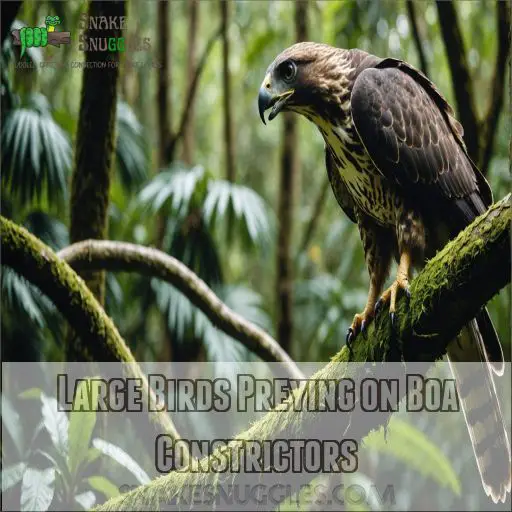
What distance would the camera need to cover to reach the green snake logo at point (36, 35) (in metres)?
2.69

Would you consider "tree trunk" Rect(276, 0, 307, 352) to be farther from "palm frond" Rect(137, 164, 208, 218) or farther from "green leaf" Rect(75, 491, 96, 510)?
"green leaf" Rect(75, 491, 96, 510)

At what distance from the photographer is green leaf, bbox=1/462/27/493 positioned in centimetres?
242

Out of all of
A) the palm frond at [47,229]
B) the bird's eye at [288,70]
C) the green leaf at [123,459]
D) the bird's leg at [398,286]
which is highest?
the bird's eye at [288,70]

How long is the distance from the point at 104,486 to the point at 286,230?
224 cm

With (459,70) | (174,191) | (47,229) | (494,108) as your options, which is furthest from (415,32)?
(47,229)

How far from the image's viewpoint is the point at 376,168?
1.98m

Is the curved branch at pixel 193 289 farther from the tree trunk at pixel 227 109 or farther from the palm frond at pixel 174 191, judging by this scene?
the tree trunk at pixel 227 109

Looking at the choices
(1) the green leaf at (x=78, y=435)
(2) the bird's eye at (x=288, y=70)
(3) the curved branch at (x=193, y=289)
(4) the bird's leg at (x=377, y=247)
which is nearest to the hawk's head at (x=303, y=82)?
(2) the bird's eye at (x=288, y=70)

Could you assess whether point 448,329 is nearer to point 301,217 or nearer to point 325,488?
point 325,488

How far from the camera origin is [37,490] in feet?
7.31

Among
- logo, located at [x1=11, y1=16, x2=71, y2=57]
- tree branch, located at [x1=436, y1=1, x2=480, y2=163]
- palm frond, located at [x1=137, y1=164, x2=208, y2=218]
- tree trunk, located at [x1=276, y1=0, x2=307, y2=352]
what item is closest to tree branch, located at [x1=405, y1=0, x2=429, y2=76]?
tree branch, located at [x1=436, y1=1, x2=480, y2=163]

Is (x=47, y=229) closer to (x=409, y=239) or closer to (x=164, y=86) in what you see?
(x=164, y=86)

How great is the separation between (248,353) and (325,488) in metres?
0.70

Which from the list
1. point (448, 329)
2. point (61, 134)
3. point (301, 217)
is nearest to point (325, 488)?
point (448, 329)
